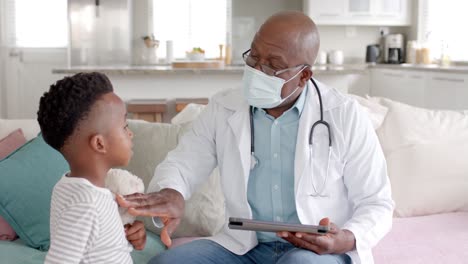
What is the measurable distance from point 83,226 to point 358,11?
6394 mm

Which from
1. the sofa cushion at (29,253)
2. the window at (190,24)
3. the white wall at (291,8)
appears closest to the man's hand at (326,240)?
the sofa cushion at (29,253)

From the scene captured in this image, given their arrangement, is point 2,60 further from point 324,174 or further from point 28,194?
point 324,174

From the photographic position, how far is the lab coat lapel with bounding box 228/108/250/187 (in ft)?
5.75

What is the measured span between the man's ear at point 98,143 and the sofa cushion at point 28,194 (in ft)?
3.13

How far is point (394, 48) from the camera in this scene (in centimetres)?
725

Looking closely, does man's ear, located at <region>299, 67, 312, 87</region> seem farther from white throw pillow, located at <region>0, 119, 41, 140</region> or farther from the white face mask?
white throw pillow, located at <region>0, 119, 41, 140</region>

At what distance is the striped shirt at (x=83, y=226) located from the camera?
1237 mm

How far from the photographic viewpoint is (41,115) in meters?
1.36

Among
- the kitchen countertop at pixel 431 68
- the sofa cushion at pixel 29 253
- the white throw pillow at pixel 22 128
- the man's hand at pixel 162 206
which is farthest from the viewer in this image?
the kitchen countertop at pixel 431 68

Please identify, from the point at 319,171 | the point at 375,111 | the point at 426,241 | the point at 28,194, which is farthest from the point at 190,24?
the point at 319,171

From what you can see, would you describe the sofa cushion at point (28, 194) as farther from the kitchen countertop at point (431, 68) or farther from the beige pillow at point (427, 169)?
the kitchen countertop at point (431, 68)

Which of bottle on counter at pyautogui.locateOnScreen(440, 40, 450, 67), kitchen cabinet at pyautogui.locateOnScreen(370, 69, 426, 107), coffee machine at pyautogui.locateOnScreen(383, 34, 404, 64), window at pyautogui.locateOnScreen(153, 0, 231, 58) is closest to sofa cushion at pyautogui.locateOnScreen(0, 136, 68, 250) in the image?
kitchen cabinet at pyautogui.locateOnScreen(370, 69, 426, 107)

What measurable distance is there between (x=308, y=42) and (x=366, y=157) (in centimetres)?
36

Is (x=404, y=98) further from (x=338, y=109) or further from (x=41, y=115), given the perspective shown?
(x=41, y=115)
